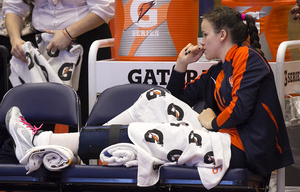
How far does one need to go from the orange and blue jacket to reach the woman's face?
102mm

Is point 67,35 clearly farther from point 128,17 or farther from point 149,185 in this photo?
point 149,185

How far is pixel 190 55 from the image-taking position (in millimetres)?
1915

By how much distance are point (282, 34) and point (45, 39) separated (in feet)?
4.35

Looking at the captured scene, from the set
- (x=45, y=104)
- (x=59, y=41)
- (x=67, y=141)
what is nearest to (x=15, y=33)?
(x=59, y=41)

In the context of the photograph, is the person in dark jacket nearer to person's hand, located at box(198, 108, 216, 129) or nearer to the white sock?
person's hand, located at box(198, 108, 216, 129)

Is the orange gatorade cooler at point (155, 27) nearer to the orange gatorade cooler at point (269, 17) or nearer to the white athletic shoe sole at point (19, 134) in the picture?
the orange gatorade cooler at point (269, 17)

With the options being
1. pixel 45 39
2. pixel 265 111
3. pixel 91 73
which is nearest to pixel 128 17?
pixel 91 73

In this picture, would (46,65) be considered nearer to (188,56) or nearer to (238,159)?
(188,56)

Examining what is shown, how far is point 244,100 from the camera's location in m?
1.50

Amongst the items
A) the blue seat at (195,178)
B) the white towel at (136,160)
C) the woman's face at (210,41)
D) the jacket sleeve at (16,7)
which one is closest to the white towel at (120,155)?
the white towel at (136,160)

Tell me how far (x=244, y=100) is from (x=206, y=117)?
0.89ft

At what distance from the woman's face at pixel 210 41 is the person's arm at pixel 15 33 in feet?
3.62

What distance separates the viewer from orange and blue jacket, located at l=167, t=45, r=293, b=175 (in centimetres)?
150

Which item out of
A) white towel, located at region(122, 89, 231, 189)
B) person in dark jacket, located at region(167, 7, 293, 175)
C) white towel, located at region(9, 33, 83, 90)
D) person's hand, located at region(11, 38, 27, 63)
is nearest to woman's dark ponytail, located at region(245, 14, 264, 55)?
person in dark jacket, located at region(167, 7, 293, 175)
